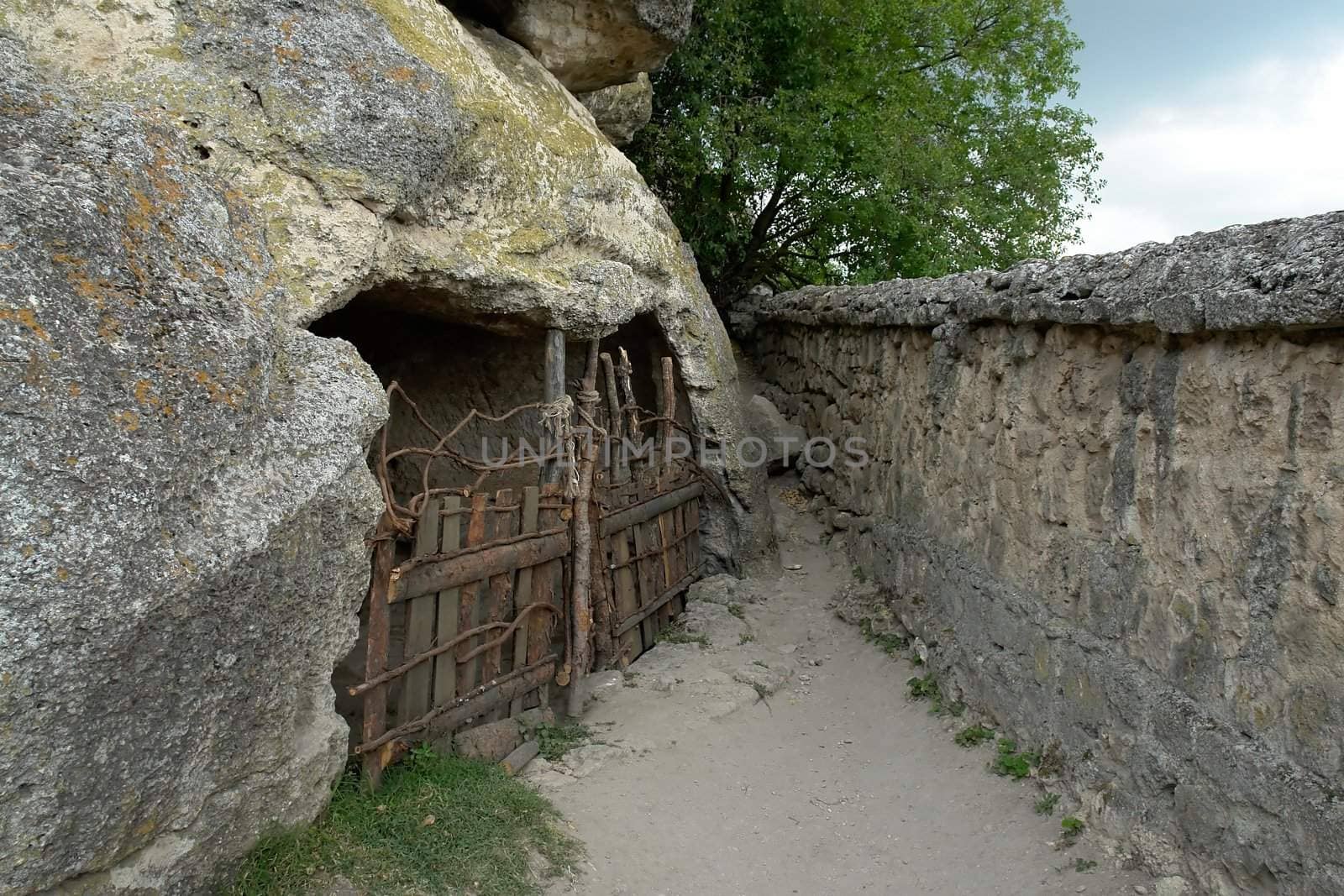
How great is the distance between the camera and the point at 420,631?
3.75 meters

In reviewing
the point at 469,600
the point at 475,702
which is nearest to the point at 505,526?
the point at 469,600

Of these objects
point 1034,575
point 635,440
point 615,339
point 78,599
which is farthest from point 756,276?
point 78,599

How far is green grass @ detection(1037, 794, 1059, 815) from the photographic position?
151 inches

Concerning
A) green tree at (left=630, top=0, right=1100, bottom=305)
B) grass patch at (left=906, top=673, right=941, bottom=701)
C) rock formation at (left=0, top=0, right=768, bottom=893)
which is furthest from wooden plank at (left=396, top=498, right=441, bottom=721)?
green tree at (left=630, top=0, right=1100, bottom=305)

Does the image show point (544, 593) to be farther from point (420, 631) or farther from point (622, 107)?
point (622, 107)

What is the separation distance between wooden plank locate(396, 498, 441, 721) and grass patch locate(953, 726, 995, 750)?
247cm

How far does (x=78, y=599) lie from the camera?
2.20m

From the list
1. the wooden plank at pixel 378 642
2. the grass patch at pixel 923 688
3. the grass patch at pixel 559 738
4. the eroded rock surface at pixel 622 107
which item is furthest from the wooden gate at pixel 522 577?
the eroded rock surface at pixel 622 107

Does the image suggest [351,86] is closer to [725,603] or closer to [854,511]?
[725,603]

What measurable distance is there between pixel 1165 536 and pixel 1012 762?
1.39 meters

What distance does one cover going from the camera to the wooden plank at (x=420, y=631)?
369 cm

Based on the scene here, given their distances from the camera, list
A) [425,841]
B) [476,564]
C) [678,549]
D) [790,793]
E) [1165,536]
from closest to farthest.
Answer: [425,841], [1165,536], [476,564], [790,793], [678,549]

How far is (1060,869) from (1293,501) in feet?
5.29

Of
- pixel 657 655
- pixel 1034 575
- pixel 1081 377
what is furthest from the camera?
pixel 657 655
